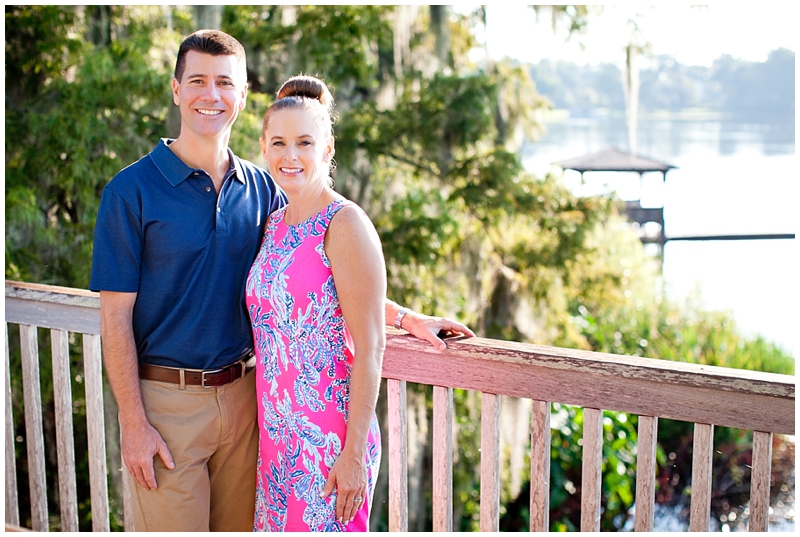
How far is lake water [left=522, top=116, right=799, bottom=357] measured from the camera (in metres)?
15.9

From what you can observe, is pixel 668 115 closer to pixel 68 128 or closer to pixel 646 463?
pixel 68 128

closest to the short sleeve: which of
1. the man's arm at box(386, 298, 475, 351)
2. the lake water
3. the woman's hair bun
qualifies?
the woman's hair bun

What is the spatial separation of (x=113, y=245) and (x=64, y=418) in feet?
2.90

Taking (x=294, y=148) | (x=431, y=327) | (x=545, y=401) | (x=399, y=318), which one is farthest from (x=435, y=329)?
(x=294, y=148)

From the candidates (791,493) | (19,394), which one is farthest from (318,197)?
(791,493)

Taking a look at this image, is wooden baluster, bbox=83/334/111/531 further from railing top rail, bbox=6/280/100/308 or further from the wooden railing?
railing top rail, bbox=6/280/100/308

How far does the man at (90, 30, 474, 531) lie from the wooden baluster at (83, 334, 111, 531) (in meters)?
0.51

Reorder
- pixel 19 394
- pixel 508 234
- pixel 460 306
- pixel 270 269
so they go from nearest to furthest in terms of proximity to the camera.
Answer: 1. pixel 270 269
2. pixel 19 394
3. pixel 508 234
4. pixel 460 306

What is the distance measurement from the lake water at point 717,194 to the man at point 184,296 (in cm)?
623

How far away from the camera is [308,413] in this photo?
1679 millimetres

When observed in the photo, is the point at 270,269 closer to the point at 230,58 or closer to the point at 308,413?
the point at 308,413

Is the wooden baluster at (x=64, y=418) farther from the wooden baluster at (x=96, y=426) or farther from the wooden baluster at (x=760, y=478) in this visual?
the wooden baluster at (x=760, y=478)

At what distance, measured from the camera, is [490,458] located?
5.96 ft

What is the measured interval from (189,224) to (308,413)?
1.60 ft
